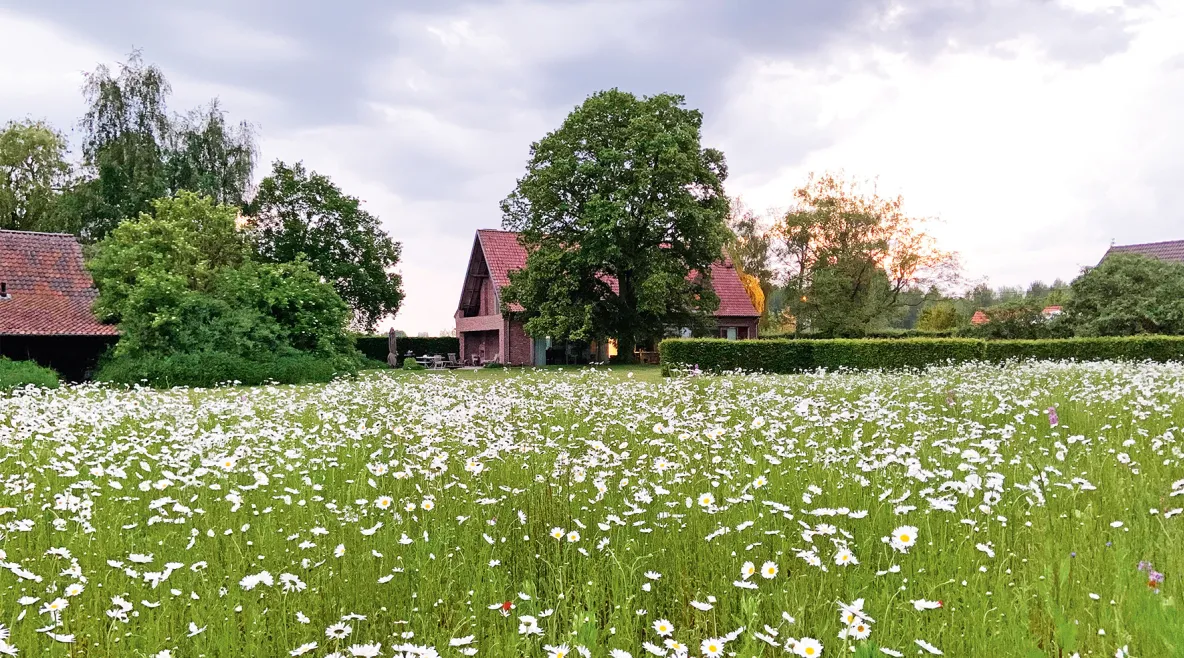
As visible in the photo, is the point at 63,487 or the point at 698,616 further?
the point at 63,487

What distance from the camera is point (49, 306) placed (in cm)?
2786

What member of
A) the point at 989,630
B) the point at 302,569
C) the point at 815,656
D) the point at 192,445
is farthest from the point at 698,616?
the point at 192,445

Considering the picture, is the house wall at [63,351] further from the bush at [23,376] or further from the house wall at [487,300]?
the house wall at [487,300]

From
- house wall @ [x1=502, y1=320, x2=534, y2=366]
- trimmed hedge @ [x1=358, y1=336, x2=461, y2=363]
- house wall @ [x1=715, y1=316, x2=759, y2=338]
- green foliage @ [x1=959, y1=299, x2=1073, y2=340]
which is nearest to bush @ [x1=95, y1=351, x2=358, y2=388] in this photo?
house wall @ [x1=502, y1=320, x2=534, y2=366]

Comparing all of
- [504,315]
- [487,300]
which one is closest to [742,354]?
[504,315]

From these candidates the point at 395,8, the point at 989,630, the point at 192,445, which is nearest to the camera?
the point at 989,630

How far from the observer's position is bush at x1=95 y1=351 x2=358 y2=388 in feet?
70.6

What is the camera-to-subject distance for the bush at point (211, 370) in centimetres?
2152

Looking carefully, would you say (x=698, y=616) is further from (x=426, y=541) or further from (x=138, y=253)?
(x=138, y=253)

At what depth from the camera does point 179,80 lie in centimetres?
3550

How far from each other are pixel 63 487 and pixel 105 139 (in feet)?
116

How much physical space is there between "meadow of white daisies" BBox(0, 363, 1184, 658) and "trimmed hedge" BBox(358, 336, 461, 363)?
38117 mm

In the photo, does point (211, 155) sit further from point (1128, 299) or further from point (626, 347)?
point (1128, 299)

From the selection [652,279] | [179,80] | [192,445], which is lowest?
[192,445]
